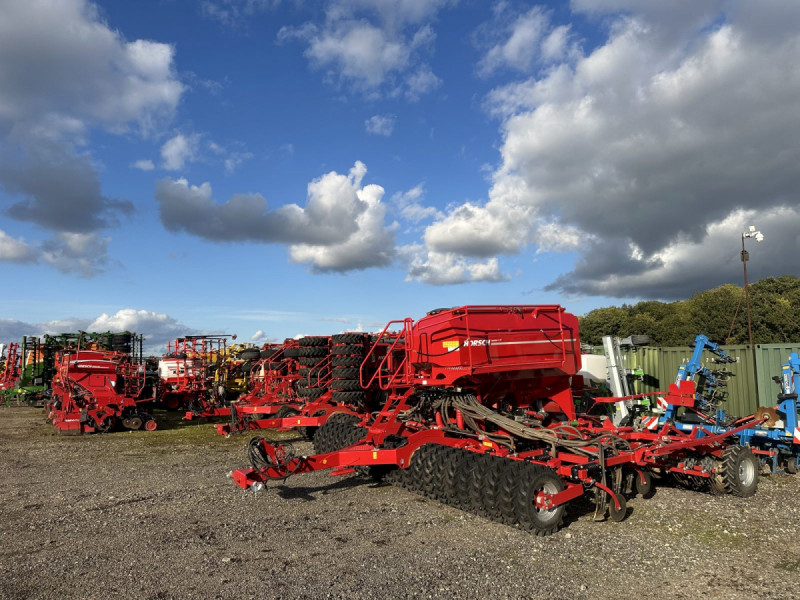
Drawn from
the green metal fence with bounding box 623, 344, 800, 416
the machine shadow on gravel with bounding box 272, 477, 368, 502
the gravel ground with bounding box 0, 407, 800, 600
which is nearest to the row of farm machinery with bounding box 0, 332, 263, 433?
the gravel ground with bounding box 0, 407, 800, 600

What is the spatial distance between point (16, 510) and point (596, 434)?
8366mm

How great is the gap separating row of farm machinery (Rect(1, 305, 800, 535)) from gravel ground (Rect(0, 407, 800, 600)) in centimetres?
36

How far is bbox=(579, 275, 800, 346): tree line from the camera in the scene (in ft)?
130

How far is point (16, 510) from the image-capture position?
790 cm

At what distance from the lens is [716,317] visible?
45156 mm

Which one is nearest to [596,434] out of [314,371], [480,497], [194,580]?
[480,497]

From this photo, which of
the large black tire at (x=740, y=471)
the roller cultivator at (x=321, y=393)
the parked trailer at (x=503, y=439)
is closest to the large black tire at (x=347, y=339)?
the roller cultivator at (x=321, y=393)

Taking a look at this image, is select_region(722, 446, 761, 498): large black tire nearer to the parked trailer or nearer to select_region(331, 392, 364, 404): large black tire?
the parked trailer

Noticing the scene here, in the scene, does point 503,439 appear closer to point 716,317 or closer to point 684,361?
point 684,361

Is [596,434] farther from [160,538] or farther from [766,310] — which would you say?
[766,310]

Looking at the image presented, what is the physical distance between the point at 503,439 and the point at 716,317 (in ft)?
144

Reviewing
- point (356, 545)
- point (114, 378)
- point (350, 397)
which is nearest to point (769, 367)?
point (350, 397)

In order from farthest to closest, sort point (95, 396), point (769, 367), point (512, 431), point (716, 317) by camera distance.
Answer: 1. point (716, 317)
2. point (95, 396)
3. point (769, 367)
4. point (512, 431)

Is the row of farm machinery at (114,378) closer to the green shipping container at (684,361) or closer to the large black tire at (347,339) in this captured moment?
the large black tire at (347,339)
